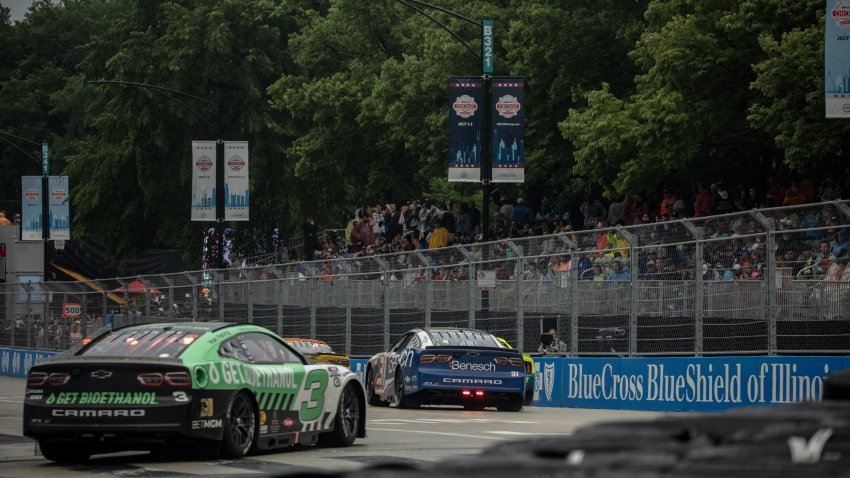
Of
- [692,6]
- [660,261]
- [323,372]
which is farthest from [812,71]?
[323,372]

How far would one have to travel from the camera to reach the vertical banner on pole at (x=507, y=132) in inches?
1129

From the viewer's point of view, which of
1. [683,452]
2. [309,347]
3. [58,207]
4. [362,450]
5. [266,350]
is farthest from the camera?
[58,207]

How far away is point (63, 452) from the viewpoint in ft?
42.6

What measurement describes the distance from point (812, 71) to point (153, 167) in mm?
35877

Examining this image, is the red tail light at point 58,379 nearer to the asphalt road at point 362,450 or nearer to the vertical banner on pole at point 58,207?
the asphalt road at point 362,450

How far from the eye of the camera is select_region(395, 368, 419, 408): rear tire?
22.5m

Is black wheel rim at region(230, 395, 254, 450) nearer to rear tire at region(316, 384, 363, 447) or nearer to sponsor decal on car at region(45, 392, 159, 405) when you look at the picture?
sponsor decal on car at region(45, 392, 159, 405)

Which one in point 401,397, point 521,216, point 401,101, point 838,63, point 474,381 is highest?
point 401,101

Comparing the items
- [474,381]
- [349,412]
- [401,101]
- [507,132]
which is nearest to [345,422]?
[349,412]

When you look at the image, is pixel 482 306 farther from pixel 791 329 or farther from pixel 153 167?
pixel 153 167

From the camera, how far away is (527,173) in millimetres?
43844

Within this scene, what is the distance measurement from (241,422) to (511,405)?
9960 millimetres

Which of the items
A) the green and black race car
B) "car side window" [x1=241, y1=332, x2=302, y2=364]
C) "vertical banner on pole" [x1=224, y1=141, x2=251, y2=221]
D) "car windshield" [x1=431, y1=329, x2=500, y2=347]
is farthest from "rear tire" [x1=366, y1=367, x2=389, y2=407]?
"vertical banner on pole" [x1=224, y1=141, x2=251, y2=221]

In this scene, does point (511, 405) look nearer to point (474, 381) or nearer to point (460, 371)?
point (474, 381)
